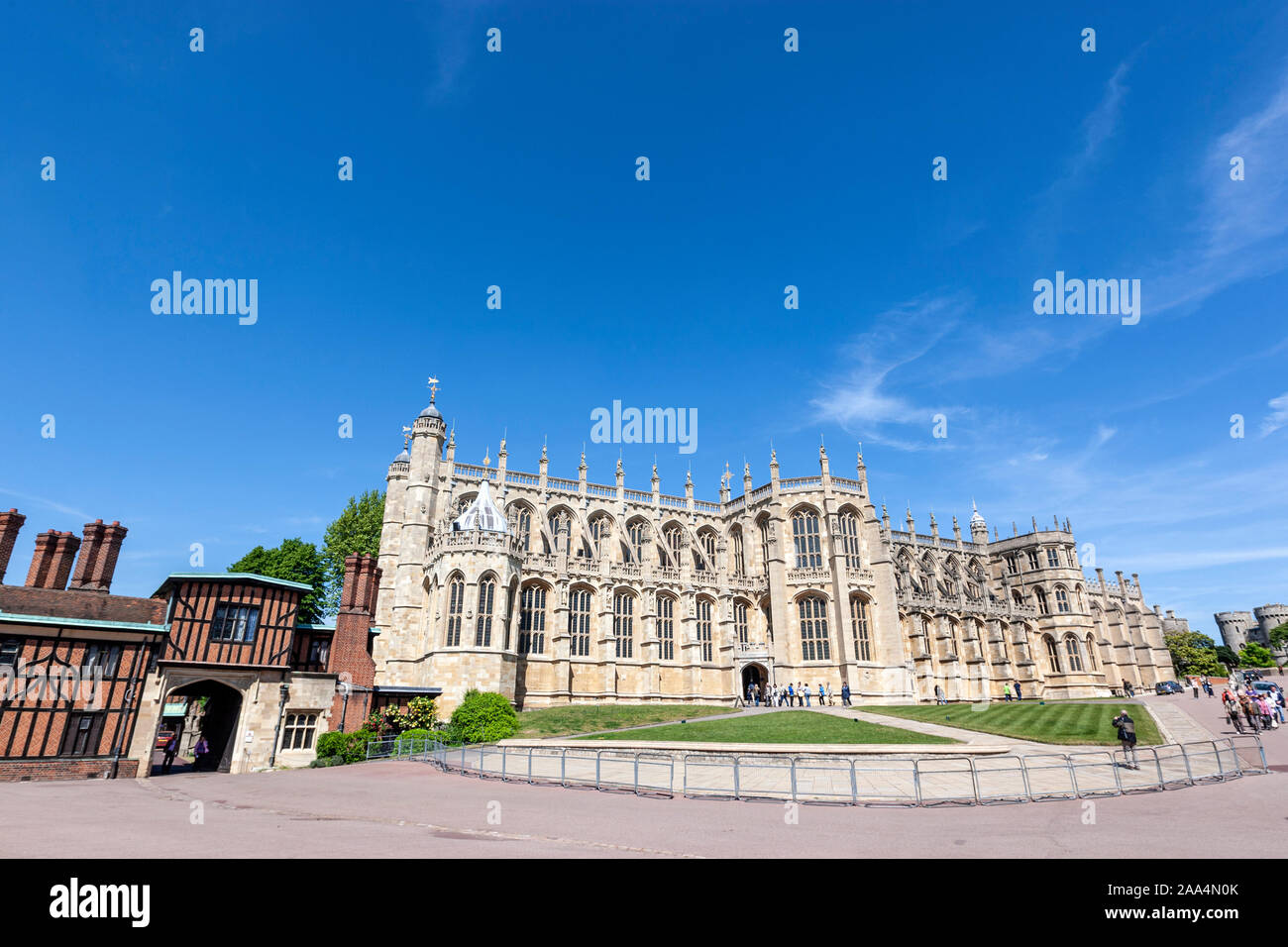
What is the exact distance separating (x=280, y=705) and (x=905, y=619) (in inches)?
1682

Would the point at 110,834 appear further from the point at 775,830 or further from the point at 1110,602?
the point at 1110,602

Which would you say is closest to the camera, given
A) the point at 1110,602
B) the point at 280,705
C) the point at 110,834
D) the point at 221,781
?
the point at 110,834

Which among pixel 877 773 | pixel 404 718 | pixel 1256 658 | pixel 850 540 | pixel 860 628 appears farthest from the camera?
pixel 1256 658

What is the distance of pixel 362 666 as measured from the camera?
88.3 ft

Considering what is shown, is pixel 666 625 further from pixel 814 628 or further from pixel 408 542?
pixel 408 542

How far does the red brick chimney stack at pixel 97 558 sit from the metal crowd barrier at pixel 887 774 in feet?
51.1

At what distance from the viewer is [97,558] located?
83.7 ft

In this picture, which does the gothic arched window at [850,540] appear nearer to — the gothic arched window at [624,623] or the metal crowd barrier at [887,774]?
the gothic arched window at [624,623]

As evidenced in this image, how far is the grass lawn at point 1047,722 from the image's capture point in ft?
73.5

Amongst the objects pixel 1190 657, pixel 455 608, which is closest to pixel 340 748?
pixel 455 608

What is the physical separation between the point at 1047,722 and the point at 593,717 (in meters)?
20.0

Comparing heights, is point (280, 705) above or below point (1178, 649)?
below

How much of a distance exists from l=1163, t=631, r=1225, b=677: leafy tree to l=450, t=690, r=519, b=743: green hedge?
77.1 m
